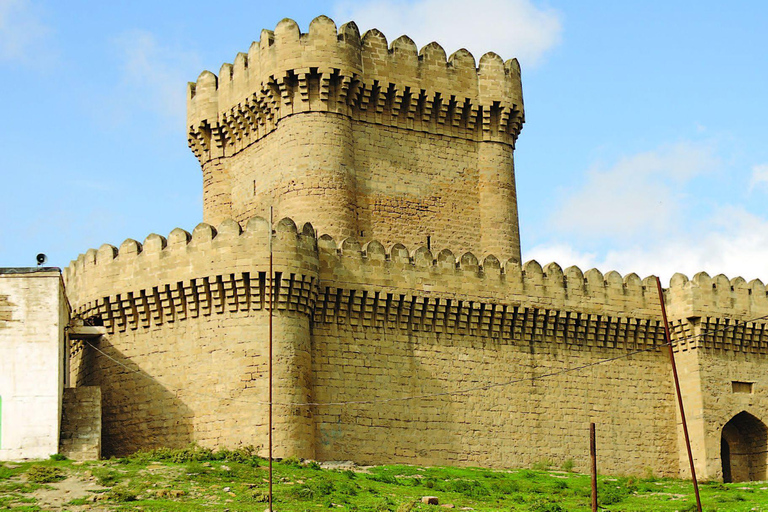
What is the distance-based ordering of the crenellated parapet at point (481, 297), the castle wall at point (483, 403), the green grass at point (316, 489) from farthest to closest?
the crenellated parapet at point (481, 297) < the castle wall at point (483, 403) < the green grass at point (316, 489)

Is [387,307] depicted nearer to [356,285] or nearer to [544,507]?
[356,285]

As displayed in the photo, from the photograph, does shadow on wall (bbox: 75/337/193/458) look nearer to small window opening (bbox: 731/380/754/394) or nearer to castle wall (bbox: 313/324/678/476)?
Result: castle wall (bbox: 313/324/678/476)

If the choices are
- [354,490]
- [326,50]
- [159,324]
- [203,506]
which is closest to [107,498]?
[203,506]

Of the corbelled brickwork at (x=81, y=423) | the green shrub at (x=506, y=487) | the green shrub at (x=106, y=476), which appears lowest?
the green shrub at (x=506, y=487)

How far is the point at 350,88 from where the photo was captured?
39.0 metres

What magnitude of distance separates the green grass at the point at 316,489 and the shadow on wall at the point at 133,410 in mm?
1316

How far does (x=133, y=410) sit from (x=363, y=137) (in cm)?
1034

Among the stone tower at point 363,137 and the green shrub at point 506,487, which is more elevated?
the stone tower at point 363,137

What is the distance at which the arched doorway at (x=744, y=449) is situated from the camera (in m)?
39.2

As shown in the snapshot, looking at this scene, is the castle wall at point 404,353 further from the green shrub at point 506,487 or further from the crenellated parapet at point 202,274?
the green shrub at point 506,487

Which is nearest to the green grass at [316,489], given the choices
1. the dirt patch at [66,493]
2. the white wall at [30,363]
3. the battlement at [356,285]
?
the dirt patch at [66,493]

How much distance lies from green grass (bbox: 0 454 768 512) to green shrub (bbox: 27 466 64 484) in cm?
7

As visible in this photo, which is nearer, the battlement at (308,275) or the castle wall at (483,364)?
the battlement at (308,275)

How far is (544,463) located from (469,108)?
35.7 ft
